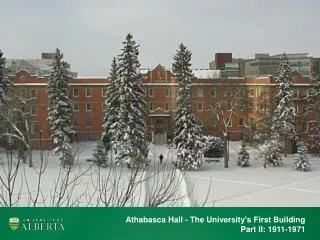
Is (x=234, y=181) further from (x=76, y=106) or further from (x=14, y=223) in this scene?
(x=14, y=223)

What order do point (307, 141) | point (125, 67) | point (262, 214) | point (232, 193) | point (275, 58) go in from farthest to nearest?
point (275, 58)
point (307, 141)
point (125, 67)
point (232, 193)
point (262, 214)

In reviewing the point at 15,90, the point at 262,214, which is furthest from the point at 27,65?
the point at 262,214

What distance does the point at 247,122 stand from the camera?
907 inches

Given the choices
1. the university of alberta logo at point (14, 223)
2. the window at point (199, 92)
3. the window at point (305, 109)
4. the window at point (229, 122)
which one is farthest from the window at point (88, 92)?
the university of alberta logo at point (14, 223)

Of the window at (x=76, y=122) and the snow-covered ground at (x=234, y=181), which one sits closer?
the snow-covered ground at (x=234, y=181)

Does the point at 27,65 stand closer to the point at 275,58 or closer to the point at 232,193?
the point at 275,58

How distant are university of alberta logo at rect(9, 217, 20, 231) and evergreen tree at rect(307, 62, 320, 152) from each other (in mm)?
20190

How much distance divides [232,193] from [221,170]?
5.99m

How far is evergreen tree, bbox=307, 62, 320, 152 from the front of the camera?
21.7 m

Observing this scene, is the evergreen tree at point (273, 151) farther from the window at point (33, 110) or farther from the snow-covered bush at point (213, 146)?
the window at point (33, 110)

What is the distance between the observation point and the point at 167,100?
2339 cm

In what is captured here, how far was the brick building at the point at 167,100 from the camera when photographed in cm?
2212

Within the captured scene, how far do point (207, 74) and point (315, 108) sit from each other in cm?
600

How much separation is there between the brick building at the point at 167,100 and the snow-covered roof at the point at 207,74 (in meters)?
0.08
